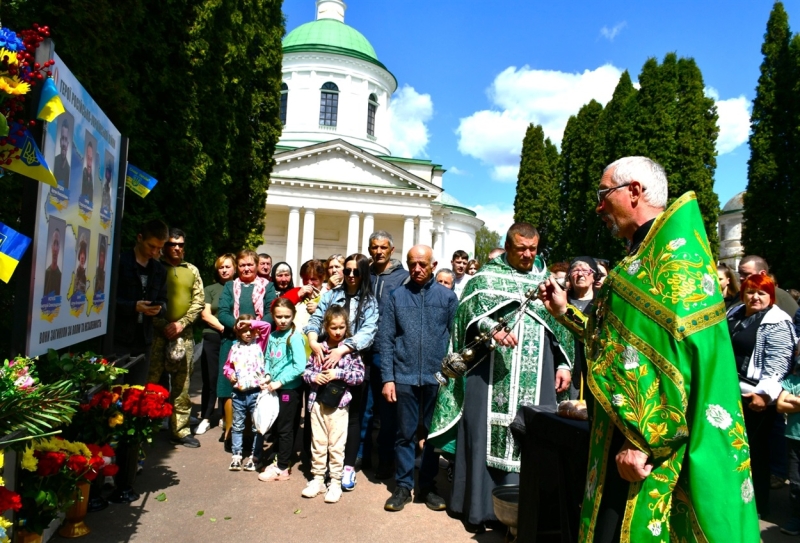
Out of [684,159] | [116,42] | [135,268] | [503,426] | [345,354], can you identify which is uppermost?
[684,159]

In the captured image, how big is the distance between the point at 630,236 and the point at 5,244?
8.82 feet

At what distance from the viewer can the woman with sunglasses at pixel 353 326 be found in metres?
4.80

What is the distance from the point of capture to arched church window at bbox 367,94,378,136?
41.4 metres

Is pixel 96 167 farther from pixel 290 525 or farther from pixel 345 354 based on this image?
pixel 290 525

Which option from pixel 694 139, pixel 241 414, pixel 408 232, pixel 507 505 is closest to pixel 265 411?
pixel 241 414

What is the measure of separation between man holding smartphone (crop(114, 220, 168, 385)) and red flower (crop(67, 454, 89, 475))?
1693mm

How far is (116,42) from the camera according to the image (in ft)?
17.7

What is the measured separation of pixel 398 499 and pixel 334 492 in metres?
0.54

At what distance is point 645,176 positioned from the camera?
2254mm

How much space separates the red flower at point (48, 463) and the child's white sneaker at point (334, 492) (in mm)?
2153

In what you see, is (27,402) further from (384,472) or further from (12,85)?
(384,472)

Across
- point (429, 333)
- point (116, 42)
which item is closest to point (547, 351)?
point (429, 333)

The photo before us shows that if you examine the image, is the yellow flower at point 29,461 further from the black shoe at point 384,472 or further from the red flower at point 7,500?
the black shoe at point 384,472

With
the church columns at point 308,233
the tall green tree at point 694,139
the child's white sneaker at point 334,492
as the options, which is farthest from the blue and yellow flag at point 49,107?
the church columns at point 308,233
